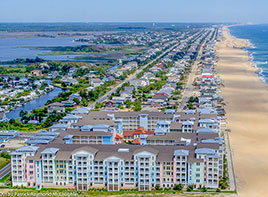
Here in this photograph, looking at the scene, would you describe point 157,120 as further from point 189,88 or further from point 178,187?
point 189,88

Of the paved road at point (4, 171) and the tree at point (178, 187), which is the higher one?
the tree at point (178, 187)

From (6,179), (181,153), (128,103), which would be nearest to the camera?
(181,153)

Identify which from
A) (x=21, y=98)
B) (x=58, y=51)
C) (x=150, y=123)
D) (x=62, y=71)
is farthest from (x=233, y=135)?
(x=58, y=51)

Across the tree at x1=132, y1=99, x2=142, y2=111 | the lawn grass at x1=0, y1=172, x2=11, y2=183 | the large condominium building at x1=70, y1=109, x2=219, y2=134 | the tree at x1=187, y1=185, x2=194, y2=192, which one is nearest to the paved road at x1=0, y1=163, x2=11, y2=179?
the lawn grass at x1=0, y1=172, x2=11, y2=183

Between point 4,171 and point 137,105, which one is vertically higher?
point 137,105

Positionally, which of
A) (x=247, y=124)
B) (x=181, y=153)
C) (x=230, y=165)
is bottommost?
(x=247, y=124)

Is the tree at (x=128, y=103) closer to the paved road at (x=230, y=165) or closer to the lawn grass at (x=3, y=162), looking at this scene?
the paved road at (x=230, y=165)

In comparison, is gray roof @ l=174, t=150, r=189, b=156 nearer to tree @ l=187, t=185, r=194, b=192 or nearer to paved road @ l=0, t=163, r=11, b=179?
tree @ l=187, t=185, r=194, b=192

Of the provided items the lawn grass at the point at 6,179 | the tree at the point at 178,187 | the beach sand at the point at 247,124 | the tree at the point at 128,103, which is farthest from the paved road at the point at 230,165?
the tree at the point at 128,103

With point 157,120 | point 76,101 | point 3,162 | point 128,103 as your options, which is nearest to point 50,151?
point 3,162
